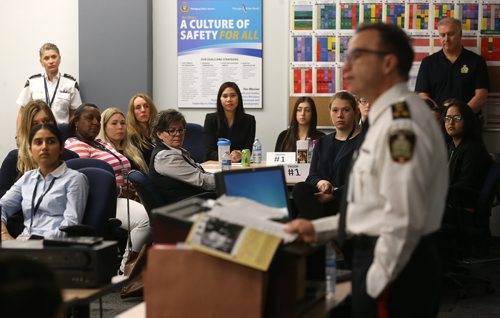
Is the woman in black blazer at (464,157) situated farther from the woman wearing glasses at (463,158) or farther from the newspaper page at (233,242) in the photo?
the newspaper page at (233,242)

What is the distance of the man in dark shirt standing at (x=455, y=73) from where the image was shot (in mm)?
7340

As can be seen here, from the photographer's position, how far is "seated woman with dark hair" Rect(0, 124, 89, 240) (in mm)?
4504

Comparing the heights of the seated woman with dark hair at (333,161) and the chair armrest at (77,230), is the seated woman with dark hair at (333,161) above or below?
above

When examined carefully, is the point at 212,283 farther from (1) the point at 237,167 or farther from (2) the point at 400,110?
(1) the point at 237,167

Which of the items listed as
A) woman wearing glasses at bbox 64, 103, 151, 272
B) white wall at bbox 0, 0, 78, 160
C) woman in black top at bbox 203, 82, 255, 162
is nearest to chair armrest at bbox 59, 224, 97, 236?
woman wearing glasses at bbox 64, 103, 151, 272

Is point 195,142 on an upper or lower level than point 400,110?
lower

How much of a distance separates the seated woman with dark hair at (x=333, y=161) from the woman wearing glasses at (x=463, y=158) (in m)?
0.73

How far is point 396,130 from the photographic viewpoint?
230 cm

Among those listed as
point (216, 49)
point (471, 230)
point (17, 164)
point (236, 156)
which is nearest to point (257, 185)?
point (17, 164)

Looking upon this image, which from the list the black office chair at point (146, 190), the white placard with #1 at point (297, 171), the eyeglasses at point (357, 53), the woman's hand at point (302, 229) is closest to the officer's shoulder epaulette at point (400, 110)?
the eyeglasses at point (357, 53)

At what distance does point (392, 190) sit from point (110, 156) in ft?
13.6

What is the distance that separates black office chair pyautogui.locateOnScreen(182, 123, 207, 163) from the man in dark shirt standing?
2060mm

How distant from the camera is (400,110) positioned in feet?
7.70

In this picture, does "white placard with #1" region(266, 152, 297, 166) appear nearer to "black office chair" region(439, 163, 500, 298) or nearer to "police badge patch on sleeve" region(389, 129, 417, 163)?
"black office chair" region(439, 163, 500, 298)
